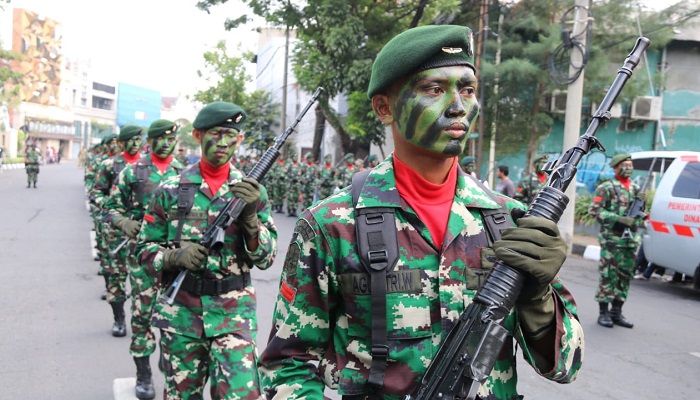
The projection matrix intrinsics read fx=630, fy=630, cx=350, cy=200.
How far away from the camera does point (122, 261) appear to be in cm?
686

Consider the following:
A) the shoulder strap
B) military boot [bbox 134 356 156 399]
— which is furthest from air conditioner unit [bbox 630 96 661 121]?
the shoulder strap

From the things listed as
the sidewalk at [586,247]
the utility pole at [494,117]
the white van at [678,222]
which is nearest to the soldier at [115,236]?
the white van at [678,222]

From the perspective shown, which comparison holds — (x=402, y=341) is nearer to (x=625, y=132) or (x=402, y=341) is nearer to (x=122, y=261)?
(x=122, y=261)

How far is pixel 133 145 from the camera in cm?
748

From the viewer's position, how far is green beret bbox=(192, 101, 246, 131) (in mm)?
4016

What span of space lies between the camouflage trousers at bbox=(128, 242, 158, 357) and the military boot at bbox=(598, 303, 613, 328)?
16.6ft

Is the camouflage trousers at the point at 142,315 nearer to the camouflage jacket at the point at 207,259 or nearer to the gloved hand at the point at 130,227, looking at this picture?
the gloved hand at the point at 130,227

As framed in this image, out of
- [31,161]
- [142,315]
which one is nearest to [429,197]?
[142,315]

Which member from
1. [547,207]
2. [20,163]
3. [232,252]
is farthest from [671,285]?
[20,163]

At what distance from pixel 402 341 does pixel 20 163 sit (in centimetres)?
5841

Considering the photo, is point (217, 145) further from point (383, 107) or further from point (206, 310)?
point (383, 107)

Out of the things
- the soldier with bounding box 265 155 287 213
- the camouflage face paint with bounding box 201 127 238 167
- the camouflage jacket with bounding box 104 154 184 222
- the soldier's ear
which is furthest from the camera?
the soldier with bounding box 265 155 287 213

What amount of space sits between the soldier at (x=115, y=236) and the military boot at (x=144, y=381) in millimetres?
1861

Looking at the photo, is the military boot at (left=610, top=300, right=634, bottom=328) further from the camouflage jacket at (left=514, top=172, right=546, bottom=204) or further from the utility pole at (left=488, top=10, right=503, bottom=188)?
the utility pole at (left=488, top=10, right=503, bottom=188)
